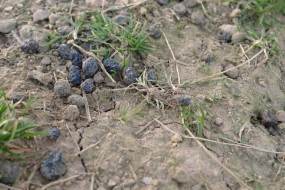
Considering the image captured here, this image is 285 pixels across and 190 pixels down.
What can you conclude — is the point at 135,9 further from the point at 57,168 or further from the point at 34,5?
the point at 57,168

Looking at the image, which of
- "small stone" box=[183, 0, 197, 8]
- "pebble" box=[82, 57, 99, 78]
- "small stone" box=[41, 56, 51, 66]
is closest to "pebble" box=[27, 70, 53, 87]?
"small stone" box=[41, 56, 51, 66]

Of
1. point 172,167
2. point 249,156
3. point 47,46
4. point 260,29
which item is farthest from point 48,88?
point 260,29

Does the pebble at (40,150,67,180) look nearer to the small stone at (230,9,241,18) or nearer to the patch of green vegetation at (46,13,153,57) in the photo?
the patch of green vegetation at (46,13,153,57)

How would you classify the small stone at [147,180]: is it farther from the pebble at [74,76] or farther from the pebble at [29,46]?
the pebble at [29,46]

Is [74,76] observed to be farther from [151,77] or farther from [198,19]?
[198,19]

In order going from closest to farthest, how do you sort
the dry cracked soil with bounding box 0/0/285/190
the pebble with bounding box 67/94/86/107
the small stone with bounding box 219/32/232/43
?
the dry cracked soil with bounding box 0/0/285/190 < the pebble with bounding box 67/94/86/107 < the small stone with bounding box 219/32/232/43

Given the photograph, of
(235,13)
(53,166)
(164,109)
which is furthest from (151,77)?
(235,13)
